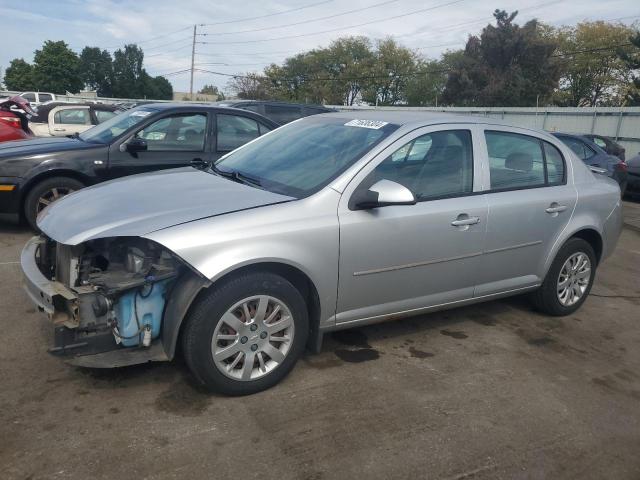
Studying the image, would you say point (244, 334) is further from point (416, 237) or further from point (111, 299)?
point (416, 237)

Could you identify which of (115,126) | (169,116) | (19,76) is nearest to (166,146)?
(169,116)

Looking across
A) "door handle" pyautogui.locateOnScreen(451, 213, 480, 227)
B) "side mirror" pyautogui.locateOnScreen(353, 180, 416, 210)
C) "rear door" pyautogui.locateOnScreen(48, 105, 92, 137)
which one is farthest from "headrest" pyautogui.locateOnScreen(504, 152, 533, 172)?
"rear door" pyautogui.locateOnScreen(48, 105, 92, 137)

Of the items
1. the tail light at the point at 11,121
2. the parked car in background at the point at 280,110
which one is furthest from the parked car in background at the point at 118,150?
the parked car in background at the point at 280,110

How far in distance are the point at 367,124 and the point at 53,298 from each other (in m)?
2.38

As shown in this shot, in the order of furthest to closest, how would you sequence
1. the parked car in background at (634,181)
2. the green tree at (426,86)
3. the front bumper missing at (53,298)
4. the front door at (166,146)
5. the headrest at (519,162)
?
the green tree at (426,86)
the parked car in background at (634,181)
the front door at (166,146)
the headrest at (519,162)
the front bumper missing at (53,298)

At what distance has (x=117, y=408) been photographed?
123 inches

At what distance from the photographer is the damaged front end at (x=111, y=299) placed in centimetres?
305

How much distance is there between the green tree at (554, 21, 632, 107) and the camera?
56.5m

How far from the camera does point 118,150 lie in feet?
21.8

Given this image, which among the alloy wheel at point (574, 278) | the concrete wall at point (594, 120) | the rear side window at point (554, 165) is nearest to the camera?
the rear side window at point (554, 165)

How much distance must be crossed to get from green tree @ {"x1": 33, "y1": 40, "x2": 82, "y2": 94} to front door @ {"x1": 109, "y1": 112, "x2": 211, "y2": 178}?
235ft

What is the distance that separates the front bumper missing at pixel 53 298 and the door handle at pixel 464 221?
247 cm

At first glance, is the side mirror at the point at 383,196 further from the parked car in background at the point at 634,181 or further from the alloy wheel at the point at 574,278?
the parked car in background at the point at 634,181

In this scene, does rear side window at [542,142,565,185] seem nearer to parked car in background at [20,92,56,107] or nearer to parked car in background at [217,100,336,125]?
parked car in background at [217,100,336,125]
